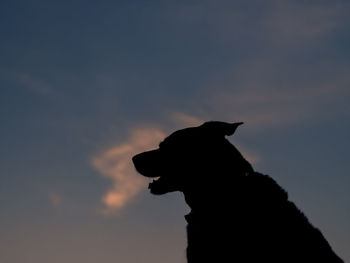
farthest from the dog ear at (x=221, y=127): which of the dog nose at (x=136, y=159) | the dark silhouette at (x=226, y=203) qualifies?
the dog nose at (x=136, y=159)

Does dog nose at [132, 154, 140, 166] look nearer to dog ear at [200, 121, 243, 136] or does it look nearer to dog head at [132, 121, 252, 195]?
dog head at [132, 121, 252, 195]

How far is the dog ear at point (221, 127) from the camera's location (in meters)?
7.47

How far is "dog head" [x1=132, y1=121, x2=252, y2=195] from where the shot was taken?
7426mm

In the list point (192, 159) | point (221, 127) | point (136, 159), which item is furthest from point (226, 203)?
point (136, 159)

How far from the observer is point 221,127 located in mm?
7578

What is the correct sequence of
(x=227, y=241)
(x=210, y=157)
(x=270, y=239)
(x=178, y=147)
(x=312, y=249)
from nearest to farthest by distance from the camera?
1. (x=312, y=249)
2. (x=270, y=239)
3. (x=227, y=241)
4. (x=210, y=157)
5. (x=178, y=147)

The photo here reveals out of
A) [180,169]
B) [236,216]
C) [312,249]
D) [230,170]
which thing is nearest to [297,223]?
[312,249]

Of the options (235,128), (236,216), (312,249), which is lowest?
(312,249)

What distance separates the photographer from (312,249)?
580 centimetres

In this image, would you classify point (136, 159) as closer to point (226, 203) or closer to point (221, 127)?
point (221, 127)

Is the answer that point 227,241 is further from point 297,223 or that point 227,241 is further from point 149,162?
point 149,162

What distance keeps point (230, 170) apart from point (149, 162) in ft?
6.32

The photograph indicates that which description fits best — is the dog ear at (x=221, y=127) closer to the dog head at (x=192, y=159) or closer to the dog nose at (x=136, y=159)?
the dog head at (x=192, y=159)

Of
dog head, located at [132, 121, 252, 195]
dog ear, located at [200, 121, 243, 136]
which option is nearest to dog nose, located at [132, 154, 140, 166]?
dog head, located at [132, 121, 252, 195]
